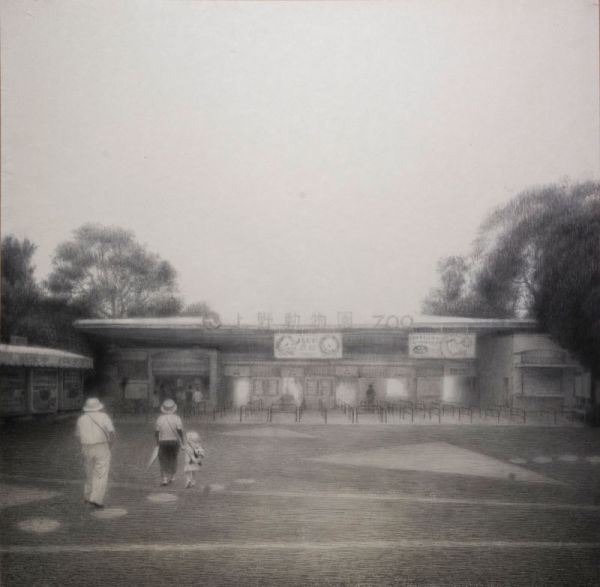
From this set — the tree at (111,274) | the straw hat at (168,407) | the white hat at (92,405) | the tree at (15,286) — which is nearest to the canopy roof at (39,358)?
the tree at (15,286)

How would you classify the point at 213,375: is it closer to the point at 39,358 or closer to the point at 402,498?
the point at 39,358

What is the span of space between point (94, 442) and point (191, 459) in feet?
2.63

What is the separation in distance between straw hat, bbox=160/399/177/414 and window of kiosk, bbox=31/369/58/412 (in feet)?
3.05

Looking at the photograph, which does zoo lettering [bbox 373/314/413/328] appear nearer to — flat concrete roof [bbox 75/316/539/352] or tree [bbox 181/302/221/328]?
flat concrete roof [bbox 75/316/539/352]

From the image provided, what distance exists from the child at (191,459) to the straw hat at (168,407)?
0.94ft

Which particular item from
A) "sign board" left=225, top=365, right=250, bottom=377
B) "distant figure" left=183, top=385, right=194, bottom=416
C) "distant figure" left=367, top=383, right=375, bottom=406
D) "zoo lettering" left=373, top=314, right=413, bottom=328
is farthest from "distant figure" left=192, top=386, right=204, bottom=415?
"zoo lettering" left=373, top=314, right=413, bottom=328

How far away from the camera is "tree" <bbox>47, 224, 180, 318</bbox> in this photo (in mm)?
4605

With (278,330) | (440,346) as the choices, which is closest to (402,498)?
(440,346)

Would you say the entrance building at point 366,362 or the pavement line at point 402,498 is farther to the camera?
the entrance building at point 366,362

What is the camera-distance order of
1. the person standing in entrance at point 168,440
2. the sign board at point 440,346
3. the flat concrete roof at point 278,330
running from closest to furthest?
the person standing in entrance at point 168,440 → the flat concrete roof at point 278,330 → the sign board at point 440,346

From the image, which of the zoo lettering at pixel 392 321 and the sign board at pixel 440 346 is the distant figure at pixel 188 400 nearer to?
the zoo lettering at pixel 392 321

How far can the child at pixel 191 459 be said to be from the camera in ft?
14.9

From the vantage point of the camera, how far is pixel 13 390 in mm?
4656

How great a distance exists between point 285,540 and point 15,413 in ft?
8.41
